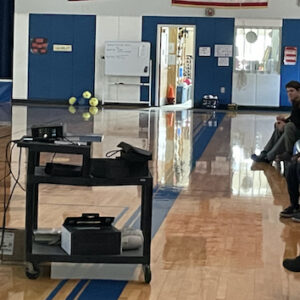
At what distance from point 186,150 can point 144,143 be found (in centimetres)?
88

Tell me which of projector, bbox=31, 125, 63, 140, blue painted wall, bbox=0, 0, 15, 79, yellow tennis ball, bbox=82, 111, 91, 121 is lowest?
yellow tennis ball, bbox=82, 111, 91, 121

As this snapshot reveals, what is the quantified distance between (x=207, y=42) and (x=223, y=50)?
51cm

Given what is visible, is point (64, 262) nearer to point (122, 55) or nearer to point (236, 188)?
point (236, 188)

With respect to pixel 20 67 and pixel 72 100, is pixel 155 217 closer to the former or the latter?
pixel 72 100

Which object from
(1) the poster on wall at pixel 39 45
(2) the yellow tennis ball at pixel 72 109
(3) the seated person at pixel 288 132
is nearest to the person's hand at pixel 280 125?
(3) the seated person at pixel 288 132

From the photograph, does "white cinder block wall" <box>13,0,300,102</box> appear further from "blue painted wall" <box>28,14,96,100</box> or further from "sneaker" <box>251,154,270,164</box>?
"sneaker" <box>251,154,270,164</box>

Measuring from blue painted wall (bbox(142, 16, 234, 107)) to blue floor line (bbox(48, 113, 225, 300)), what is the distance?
853 cm

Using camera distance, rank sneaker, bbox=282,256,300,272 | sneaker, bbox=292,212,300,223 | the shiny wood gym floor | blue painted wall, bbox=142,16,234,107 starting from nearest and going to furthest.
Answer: the shiny wood gym floor, sneaker, bbox=282,256,300,272, sneaker, bbox=292,212,300,223, blue painted wall, bbox=142,16,234,107

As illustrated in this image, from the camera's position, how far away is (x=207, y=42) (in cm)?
2066

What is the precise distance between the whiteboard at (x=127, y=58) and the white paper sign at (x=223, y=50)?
1977 mm

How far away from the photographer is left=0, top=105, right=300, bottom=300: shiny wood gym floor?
158 inches

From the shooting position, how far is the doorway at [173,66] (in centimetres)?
2103

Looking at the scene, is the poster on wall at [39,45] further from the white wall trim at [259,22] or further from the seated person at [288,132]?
the seated person at [288,132]

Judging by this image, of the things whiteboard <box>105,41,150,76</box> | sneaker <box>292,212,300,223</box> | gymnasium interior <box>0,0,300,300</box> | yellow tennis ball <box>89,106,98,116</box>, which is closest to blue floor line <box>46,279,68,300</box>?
gymnasium interior <box>0,0,300,300</box>
